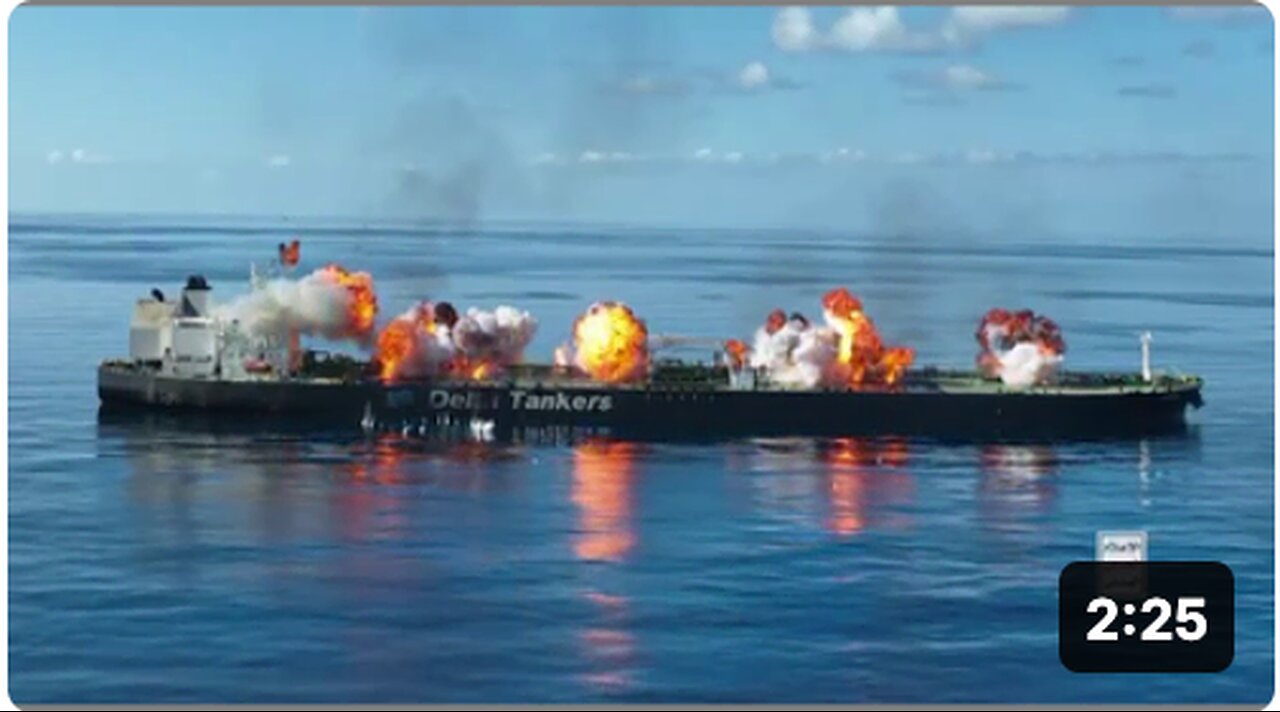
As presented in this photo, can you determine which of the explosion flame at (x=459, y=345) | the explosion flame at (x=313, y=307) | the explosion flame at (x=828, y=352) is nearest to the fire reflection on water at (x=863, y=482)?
the explosion flame at (x=828, y=352)

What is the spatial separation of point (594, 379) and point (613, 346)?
1.92 metres

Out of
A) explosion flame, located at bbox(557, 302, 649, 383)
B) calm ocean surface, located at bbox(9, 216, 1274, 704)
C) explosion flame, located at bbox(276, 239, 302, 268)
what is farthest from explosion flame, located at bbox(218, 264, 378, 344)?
explosion flame, located at bbox(557, 302, 649, 383)

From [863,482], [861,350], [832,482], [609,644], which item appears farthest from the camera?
[861,350]

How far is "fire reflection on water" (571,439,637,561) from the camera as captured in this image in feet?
255

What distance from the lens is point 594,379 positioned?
117000 mm

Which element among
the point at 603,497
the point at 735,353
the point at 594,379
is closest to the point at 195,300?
the point at 594,379

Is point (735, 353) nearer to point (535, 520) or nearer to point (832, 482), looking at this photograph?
point (832, 482)

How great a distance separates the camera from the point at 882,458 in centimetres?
10169

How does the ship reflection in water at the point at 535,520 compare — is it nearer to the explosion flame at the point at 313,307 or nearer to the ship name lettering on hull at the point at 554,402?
the ship name lettering on hull at the point at 554,402

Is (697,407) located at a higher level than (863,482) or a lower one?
higher

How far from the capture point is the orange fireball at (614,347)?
11638 cm

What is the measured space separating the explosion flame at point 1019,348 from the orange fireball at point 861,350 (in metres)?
4.08

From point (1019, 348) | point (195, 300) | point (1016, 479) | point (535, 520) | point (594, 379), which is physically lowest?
point (535, 520)

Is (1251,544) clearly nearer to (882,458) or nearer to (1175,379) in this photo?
(882,458)
